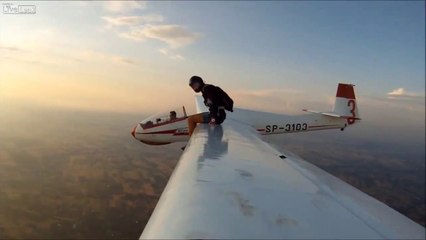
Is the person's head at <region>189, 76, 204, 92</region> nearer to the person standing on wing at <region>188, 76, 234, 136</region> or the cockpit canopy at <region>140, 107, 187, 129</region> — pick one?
the person standing on wing at <region>188, 76, 234, 136</region>

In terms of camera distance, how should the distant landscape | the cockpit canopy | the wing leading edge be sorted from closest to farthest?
the wing leading edge → the cockpit canopy → the distant landscape

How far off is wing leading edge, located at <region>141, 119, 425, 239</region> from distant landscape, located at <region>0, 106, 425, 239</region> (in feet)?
30.2

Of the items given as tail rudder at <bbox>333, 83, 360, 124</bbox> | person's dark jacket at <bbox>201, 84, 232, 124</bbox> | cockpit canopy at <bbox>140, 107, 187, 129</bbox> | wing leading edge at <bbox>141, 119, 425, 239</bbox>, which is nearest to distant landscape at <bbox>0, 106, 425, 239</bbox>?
Result: cockpit canopy at <bbox>140, 107, 187, 129</bbox>

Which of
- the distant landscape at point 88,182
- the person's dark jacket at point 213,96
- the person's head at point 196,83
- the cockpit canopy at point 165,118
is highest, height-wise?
the person's head at point 196,83

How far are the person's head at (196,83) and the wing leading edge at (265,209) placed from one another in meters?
5.79

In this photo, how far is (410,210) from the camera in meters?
124

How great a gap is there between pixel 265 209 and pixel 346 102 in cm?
2039

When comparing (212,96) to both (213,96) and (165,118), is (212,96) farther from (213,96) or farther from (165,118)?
(165,118)

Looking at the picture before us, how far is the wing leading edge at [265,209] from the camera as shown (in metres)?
2.01

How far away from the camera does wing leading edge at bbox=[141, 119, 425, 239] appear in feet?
6.58

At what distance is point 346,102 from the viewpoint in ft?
67.9

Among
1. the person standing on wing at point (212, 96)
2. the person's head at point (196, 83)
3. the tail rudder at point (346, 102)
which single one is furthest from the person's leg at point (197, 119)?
the tail rudder at point (346, 102)

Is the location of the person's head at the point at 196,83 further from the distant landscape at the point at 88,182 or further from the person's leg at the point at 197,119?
the distant landscape at the point at 88,182

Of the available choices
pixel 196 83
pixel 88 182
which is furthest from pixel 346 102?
pixel 88 182
